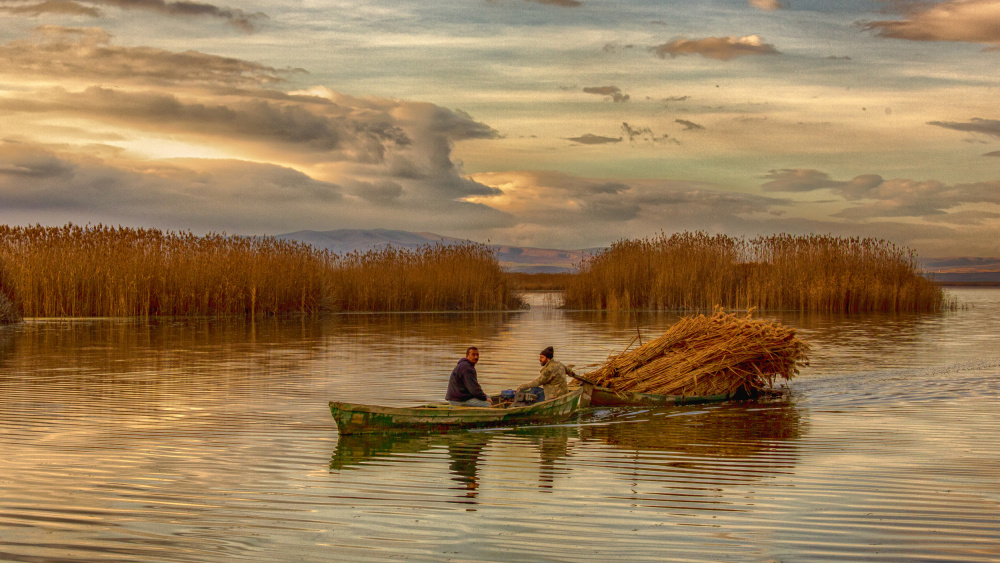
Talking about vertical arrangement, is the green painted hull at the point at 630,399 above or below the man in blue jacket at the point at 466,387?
below

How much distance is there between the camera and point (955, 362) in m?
21.6

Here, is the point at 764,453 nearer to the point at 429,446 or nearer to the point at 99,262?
the point at 429,446

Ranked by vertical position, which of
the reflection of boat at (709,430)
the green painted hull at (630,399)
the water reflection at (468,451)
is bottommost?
the water reflection at (468,451)

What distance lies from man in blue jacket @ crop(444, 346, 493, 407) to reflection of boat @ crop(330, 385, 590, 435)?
338 mm

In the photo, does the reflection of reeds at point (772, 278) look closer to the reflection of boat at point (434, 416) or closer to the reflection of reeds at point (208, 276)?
the reflection of reeds at point (208, 276)

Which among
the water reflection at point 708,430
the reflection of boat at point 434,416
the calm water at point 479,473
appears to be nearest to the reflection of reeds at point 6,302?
the calm water at point 479,473

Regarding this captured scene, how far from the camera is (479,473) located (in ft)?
32.8

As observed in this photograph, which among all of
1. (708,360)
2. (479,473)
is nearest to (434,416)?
(479,473)

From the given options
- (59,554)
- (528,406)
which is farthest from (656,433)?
(59,554)

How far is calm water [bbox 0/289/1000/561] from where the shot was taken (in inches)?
282

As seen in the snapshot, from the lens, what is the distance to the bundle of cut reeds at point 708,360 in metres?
16.1

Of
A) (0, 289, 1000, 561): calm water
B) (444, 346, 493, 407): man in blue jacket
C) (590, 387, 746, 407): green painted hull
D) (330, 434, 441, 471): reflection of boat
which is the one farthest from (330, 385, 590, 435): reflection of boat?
(590, 387, 746, 407): green painted hull

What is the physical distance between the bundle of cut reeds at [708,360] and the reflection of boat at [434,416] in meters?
2.61

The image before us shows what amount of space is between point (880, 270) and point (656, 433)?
34.5 m
